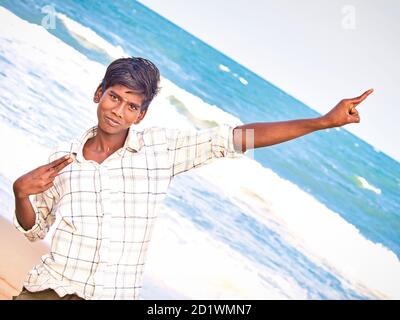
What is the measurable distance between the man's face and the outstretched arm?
349 mm

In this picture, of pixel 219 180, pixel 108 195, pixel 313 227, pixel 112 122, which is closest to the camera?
pixel 108 195

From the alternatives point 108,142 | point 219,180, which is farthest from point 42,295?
point 219,180

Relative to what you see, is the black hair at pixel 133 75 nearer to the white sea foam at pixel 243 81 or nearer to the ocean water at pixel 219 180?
the ocean water at pixel 219 180

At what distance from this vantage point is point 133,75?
1.96 meters

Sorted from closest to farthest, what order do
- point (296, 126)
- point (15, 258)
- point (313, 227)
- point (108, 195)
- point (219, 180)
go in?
point (296, 126), point (108, 195), point (15, 258), point (313, 227), point (219, 180)

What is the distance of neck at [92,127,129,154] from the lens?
1.91 m

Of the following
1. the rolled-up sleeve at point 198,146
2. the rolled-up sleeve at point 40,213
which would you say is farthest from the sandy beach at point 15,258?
the rolled-up sleeve at point 198,146

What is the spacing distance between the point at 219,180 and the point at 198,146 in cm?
196

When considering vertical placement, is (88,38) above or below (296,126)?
above

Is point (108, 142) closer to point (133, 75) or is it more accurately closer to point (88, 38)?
point (133, 75)

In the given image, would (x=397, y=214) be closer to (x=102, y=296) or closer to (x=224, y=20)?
(x=224, y=20)

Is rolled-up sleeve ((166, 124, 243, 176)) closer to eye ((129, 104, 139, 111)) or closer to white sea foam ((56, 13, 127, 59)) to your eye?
eye ((129, 104, 139, 111))

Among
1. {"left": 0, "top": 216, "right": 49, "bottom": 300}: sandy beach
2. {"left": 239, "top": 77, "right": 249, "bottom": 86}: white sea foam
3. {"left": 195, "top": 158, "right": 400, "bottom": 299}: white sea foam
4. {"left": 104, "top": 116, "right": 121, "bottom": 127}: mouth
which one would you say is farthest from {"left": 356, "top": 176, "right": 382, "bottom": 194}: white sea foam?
{"left": 104, "top": 116, "right": 121, "bottom": 127}: mouth

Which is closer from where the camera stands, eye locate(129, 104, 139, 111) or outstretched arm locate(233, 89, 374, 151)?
outstretched arm locate(233, 89, 374, 151)
